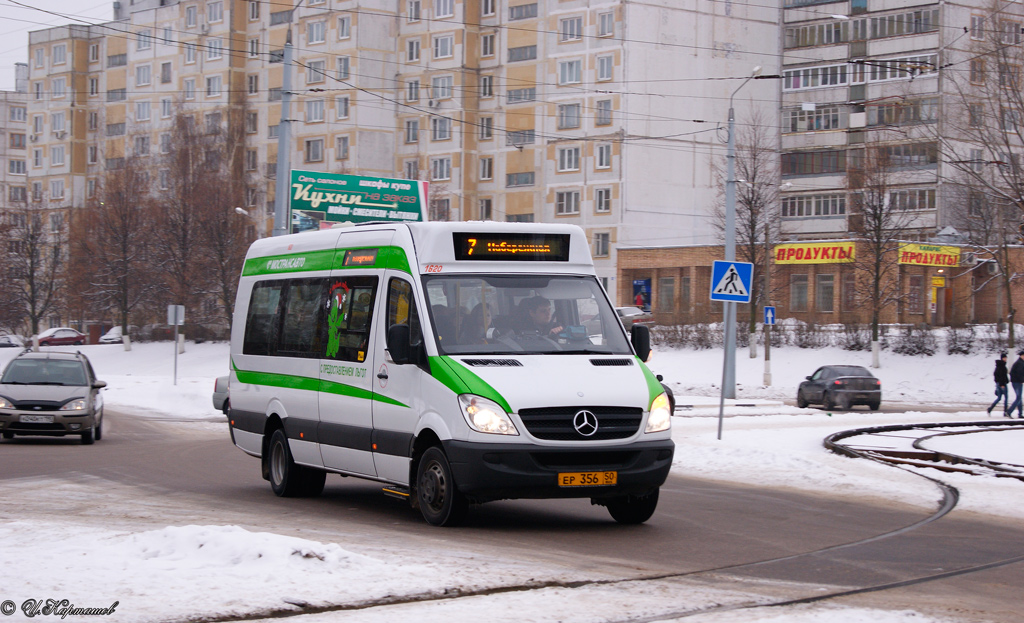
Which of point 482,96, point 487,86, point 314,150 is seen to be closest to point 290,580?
point 487,86

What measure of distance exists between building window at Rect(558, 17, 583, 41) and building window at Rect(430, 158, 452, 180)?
1213cm

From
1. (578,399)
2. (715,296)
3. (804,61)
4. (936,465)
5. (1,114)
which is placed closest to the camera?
(578,399)

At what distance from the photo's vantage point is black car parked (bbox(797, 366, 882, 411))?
120ft

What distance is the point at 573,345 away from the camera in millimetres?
10469

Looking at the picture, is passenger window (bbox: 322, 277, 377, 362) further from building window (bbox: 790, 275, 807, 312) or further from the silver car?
building window (bbox: 790, 275, 807, 312)

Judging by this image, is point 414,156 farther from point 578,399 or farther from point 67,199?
point 578,399

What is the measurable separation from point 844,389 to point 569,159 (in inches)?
1752

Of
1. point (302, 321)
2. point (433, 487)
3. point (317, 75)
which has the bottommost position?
point (433, 487)

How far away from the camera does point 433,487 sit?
33.2ft

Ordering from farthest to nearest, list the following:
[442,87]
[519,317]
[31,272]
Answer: [442,87] → [31,272] → [519,317]

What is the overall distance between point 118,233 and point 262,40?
24.7 m

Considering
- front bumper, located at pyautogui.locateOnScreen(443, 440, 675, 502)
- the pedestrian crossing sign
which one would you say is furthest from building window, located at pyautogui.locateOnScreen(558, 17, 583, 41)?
front bumper, located at pyautogui.locateOnScreen(443, 440, 675, 502)

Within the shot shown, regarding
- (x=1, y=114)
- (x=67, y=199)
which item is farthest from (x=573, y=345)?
(x=1, y=114)

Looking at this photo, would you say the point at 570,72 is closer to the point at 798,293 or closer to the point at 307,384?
the point at 798,293
